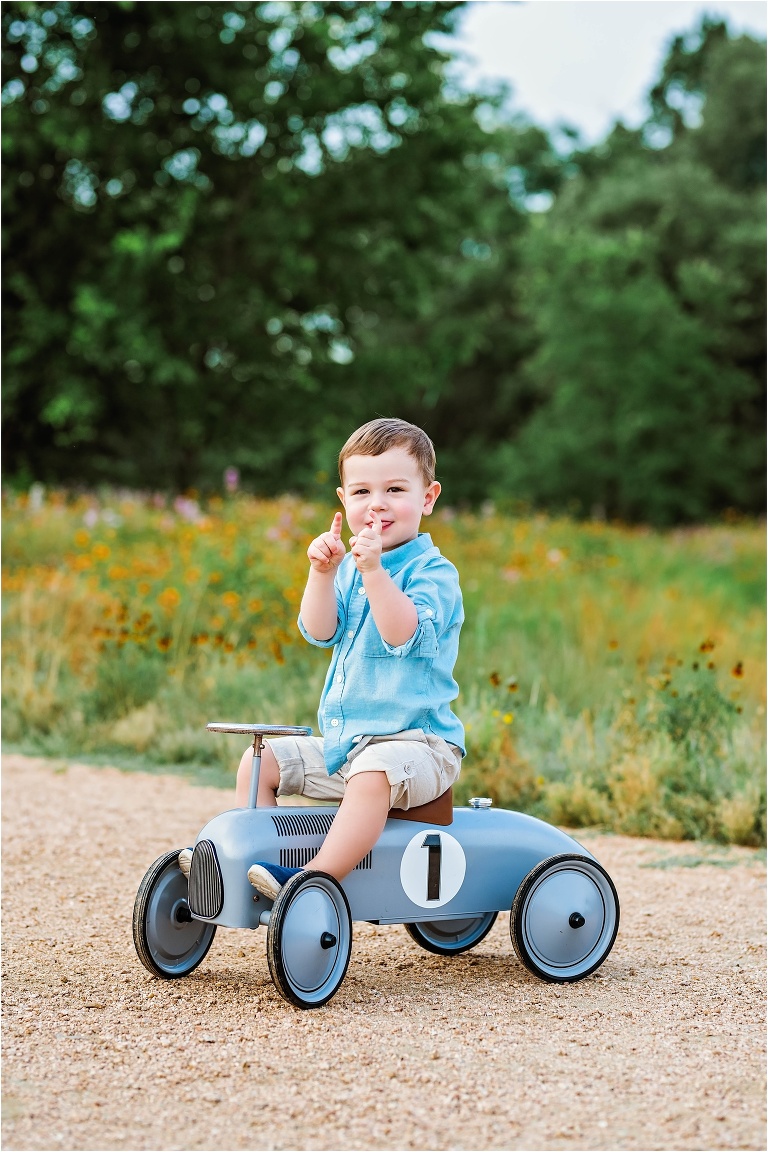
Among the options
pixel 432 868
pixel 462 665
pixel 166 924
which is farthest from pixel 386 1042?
pixel 462 665

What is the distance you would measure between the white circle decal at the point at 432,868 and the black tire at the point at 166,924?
1.84 ft

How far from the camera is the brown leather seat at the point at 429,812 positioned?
3361 millimetres

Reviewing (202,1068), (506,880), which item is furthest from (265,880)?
(506,880)

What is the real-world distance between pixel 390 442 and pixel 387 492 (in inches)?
5.2

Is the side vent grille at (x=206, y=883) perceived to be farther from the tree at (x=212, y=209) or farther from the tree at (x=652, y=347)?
the tree at (x=652, y=347)

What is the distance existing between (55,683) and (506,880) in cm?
449

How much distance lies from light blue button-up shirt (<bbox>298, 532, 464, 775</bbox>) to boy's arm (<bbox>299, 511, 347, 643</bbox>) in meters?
0.04

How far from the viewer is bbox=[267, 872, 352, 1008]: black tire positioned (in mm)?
2980

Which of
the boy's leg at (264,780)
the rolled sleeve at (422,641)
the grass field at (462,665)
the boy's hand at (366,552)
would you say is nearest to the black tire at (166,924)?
the boy's leg at (264,780)

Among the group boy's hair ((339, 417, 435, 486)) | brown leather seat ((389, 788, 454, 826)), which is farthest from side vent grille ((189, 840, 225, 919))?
boy's hair ((339, 417, 435, 486))

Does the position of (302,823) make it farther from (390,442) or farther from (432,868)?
(390,442)

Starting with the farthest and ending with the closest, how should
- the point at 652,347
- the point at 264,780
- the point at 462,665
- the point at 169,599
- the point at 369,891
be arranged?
the point at 652,347 < the point at 169,599 < the point at 462,665 < the point at 264,780 < the point at 369,891

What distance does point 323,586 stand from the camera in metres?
3.28

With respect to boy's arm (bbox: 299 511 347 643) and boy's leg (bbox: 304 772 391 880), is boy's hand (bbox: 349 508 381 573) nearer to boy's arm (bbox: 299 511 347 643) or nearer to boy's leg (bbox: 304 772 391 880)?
boy's arm (bbox: 299 511 347 643)
